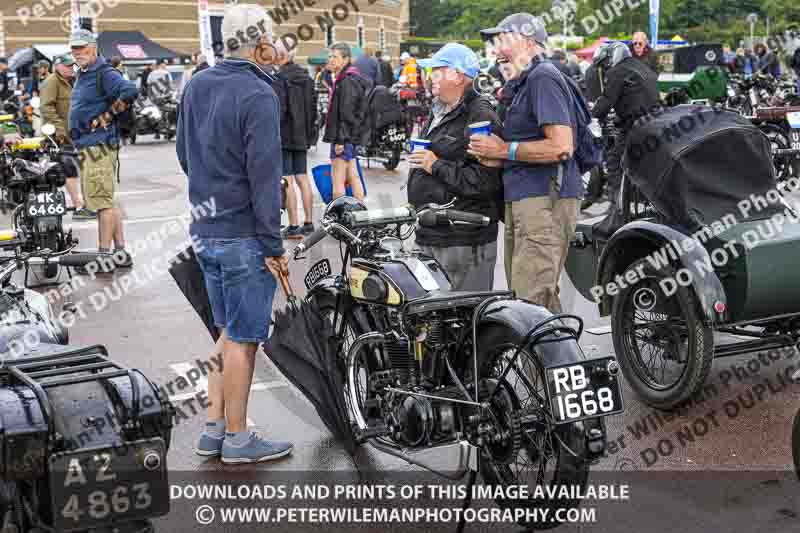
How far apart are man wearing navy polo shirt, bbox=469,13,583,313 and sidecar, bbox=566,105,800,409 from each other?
41 cm

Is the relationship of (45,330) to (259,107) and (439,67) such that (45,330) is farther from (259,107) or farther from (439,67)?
(439,67)

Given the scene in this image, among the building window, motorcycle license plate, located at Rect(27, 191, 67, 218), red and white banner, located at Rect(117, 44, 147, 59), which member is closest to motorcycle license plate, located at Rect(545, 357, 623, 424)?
motorcycle license plate, located at Rect(27, 191, 67, 218)

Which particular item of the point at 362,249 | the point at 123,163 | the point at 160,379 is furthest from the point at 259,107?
the point at 123,163

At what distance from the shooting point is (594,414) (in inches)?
149

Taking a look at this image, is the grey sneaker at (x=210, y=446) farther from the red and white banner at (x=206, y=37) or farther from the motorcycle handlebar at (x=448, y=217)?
the red and white banner at (x=206, y=37)

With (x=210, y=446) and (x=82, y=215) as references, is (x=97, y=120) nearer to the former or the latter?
(x=82, y=215)

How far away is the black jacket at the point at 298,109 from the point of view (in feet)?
35.9

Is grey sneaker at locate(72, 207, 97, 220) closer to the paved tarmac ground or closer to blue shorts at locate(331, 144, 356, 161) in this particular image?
blue shorts at locate(331, 144, 356, 161)

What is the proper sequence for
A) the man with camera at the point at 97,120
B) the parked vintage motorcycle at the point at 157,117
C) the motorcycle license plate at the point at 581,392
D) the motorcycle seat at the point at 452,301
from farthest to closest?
1. the parked vintage motorcycle at the point at 157,117
2. the man with camera at the point at 97,120
3. the motorcycle seat at the point at 452,301
4. the motorcycle license plate at the point at 581,392

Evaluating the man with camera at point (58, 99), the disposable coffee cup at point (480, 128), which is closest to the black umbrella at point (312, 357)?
the disposable coffee cup at point (480, 128)

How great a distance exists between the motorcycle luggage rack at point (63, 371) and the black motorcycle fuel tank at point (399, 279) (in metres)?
1.30

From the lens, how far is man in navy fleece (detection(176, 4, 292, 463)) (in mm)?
4656

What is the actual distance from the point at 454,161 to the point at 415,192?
0.27 metres

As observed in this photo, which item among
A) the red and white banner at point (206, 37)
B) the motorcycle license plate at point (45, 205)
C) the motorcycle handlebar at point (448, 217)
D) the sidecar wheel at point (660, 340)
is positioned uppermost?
the red and white banner at point (206, 37)
